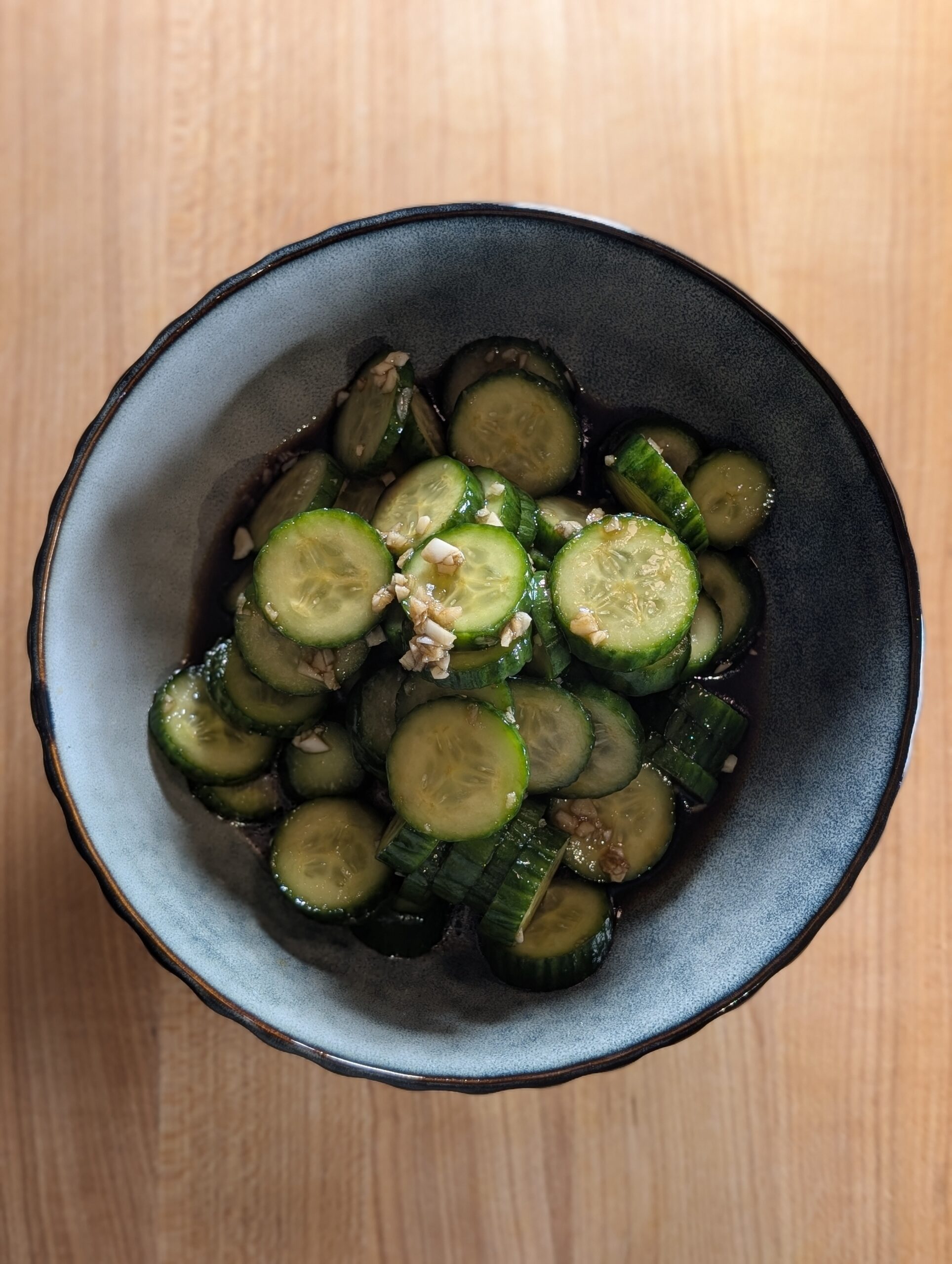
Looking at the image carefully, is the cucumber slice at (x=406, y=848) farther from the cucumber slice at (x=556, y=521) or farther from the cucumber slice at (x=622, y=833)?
the cucumber slice at (x=556, y=521)

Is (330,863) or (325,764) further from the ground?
(325,764)

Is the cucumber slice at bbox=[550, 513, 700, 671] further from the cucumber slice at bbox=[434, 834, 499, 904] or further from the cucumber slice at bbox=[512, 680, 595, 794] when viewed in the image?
the cucumber slice at bbox=[434, 834, 499, 904]

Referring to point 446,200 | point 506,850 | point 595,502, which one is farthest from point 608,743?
point 446,200

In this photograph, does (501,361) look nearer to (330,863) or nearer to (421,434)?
(421,434)

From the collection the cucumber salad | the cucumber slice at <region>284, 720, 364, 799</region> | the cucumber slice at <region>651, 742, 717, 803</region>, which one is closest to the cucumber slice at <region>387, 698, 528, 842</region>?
the cucumber salad

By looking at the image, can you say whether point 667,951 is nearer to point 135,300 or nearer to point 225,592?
point 225,592

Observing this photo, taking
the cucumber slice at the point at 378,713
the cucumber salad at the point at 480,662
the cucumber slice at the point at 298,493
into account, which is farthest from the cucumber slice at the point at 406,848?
the cucumber slice at the point at 298,493
